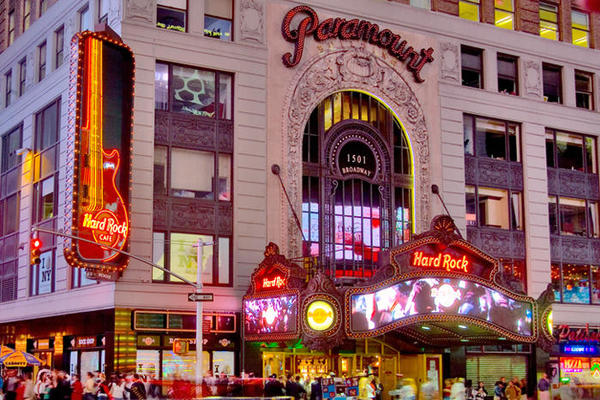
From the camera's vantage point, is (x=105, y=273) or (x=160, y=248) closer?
(x=105, y=273)

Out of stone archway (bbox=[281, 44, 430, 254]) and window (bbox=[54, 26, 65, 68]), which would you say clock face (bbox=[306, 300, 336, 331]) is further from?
window (bbox=[54, 26, 65, 68])

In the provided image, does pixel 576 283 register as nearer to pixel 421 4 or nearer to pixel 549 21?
pixel 549 21

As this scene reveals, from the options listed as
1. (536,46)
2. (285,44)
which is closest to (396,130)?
(285,44)

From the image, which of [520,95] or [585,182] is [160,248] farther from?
[585,182]

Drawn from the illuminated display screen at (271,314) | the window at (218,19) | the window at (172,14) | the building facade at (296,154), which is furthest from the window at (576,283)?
the window at (172,14)

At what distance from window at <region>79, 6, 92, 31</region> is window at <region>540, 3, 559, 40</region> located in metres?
24.9

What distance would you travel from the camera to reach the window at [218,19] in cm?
3781

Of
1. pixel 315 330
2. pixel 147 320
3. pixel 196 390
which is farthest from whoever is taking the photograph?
pixel 147 320

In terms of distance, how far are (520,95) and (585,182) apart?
622 centimetres

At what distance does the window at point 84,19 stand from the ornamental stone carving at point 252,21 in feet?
22.8

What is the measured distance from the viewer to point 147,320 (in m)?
33.9

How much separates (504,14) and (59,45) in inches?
928

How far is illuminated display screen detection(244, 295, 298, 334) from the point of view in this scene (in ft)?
107

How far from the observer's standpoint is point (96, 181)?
32594 mm
